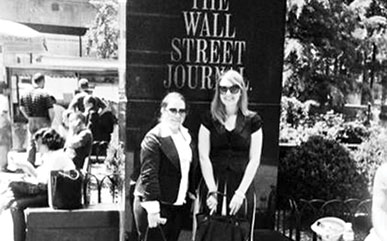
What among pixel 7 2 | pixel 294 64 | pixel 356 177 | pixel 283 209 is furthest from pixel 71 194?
pixel 7 2

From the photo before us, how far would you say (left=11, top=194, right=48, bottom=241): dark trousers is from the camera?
4988mm

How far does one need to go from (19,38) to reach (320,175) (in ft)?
33.6

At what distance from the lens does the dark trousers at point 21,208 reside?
4.99 metres

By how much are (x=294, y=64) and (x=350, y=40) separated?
1.18 meters

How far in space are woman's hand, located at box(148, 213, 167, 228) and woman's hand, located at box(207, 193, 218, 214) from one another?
0.46 m

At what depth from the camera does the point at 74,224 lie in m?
4.85

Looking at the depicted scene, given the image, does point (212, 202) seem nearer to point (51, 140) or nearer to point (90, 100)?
point (51, 140)

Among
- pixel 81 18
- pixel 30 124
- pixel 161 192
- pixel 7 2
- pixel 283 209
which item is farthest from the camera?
pixel 81 18

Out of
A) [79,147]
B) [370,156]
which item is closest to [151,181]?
[79,147]

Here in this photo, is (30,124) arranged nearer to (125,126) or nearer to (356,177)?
(125,126)

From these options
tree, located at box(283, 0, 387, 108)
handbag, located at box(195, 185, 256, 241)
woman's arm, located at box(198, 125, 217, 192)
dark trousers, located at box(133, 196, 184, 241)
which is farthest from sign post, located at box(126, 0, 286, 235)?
tree, located at box(283, 0, 387, 108)

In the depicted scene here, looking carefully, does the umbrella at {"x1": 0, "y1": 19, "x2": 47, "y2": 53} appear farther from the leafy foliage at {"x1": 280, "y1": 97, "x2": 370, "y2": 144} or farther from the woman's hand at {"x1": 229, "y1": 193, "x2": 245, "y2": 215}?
the woman's hand at {"x1": 229, "y1": 193, "x2": 245, "y2": 215}

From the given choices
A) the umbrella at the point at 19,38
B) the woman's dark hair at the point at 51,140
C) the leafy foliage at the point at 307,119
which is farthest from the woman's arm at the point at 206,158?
the umbrella at the point at 19,38

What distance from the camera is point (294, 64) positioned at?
8.63m
